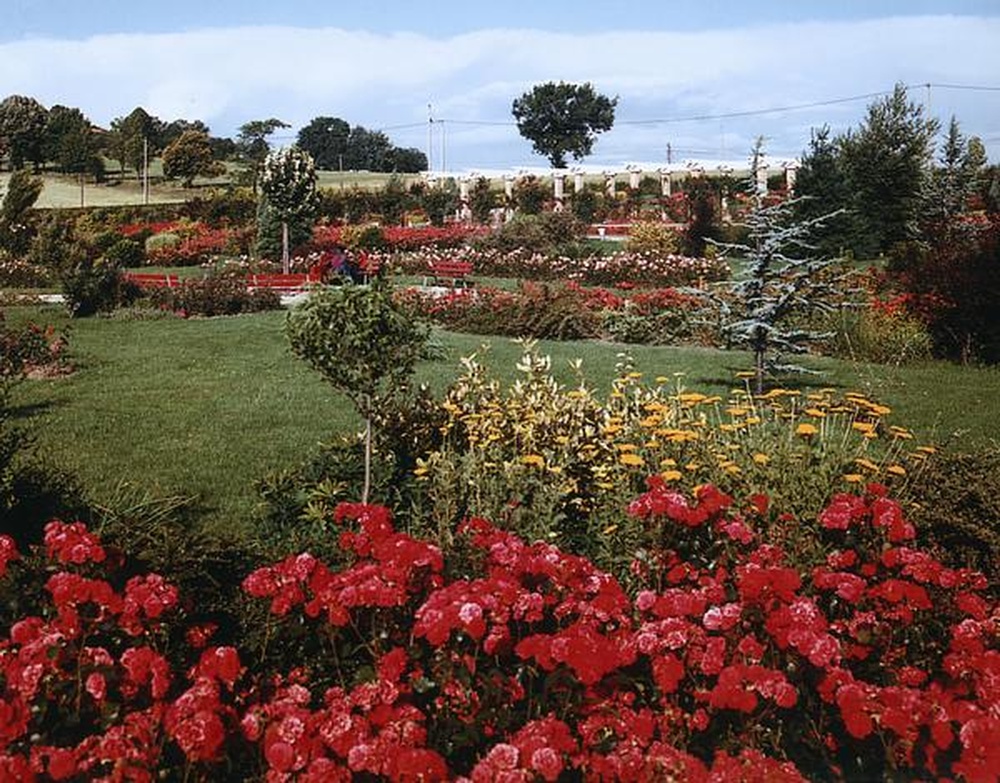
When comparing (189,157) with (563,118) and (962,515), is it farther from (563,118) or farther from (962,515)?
(962,515)

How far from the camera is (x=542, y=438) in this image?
5949 millimetres

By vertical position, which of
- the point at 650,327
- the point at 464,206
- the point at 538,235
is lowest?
the point at 650,327

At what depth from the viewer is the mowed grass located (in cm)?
710

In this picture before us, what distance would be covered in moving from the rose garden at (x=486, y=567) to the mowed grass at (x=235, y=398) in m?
0.06

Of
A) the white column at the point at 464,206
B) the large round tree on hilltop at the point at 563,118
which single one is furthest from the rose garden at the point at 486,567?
the large round tree on hilltop at the point at 563,118

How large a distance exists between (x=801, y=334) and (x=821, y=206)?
1930cm

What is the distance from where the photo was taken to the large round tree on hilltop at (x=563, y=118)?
78000 millimetres

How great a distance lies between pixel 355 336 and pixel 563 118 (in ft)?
253

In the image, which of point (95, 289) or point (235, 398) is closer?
point (235, 398)

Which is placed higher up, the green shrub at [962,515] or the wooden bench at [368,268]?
the wooden bench at [368,268]

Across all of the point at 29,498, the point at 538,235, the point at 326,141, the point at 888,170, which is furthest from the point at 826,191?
the point at 326,141

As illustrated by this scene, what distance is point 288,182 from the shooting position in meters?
26.5

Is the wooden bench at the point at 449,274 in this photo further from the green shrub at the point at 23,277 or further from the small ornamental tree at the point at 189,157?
Answer: the small ornamental tree at the point at 189,157

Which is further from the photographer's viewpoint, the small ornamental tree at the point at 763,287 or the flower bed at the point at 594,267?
the flower bed at the point at 594,267
